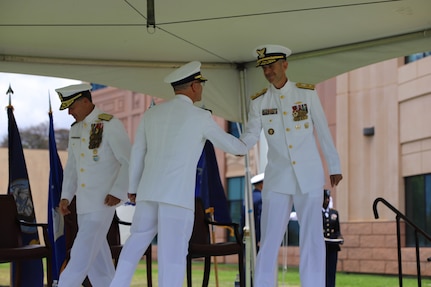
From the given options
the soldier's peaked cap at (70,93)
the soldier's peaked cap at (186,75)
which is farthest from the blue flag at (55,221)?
the soldier's peaked cap at (186,75)

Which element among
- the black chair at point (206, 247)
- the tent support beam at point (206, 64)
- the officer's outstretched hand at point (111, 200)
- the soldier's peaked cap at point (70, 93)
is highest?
the tent support beam at point (206, 64)

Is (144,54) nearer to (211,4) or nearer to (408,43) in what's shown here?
(211,4)

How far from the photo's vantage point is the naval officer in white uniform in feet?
17.1

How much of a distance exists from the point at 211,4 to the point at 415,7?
1.72 m

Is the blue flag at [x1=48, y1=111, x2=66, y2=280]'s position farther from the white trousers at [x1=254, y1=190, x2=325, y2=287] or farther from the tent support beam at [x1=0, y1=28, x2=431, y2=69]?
the white trousers at [x1=254, y1=190, x2=325, y2=287]

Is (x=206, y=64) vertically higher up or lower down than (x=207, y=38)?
lower down

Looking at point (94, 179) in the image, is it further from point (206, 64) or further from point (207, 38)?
point (206, 64)

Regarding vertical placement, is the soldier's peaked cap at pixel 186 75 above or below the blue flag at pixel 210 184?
above

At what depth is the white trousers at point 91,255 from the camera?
19.9ft

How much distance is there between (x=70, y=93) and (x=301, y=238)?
2.20m

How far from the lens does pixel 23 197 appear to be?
27.6 ft

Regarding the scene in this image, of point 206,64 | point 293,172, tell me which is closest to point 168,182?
point 293,172

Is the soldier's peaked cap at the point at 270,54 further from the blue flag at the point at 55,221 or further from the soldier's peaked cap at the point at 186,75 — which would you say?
the blue flag at the point at 55,221

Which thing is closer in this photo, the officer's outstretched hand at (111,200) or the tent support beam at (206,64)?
the officer's outstretched hand at (111,200)
